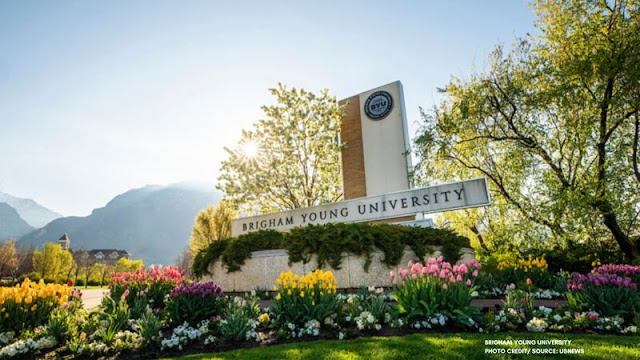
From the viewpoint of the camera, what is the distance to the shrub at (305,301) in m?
5.05

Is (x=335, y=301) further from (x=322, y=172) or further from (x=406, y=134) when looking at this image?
(x=322, y=172)

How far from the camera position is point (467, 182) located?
32.3 feet

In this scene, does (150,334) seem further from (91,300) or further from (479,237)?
(479,237)

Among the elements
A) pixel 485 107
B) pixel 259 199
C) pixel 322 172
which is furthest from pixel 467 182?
pixel 259 199

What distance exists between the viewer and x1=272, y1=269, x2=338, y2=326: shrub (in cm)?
505

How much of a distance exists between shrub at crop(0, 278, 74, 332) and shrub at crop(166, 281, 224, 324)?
6.56 ft

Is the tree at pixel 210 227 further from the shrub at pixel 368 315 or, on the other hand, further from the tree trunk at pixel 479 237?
the shrub at pixel 368 315

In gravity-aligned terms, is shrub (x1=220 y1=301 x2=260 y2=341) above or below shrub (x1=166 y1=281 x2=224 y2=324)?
below

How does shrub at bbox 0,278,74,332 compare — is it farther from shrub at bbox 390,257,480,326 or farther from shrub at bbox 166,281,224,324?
shrub at bbox 390,257,480,326

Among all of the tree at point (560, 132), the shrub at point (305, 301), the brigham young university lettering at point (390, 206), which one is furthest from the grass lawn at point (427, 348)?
the tree at point (560, 132)

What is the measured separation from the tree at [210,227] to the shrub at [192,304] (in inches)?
725

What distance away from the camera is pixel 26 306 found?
546cm

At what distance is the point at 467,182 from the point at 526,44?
27.0 feet

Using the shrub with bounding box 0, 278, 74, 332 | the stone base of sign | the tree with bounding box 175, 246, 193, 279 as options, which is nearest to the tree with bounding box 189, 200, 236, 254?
the tree with bounding box 175, 246, 193, 279
